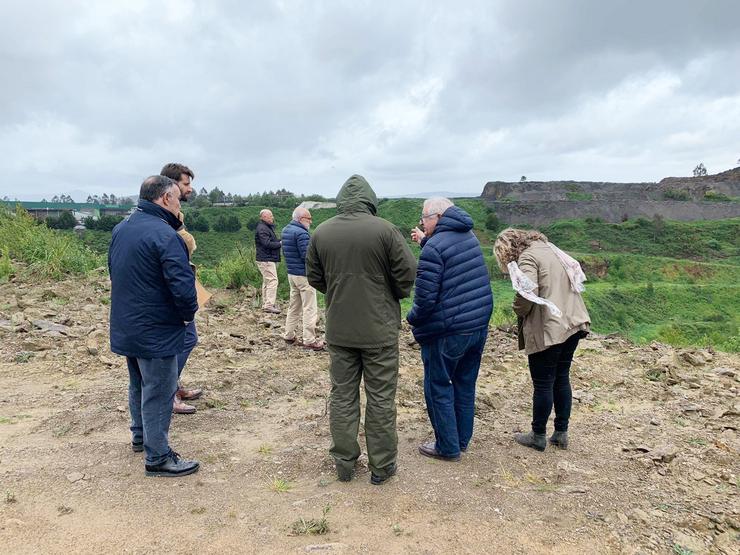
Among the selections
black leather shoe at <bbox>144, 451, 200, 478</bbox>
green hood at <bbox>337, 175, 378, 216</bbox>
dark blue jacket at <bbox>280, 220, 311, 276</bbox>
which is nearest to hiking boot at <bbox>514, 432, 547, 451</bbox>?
green hood at <bbox>337, 175, 378, 216</bbox>

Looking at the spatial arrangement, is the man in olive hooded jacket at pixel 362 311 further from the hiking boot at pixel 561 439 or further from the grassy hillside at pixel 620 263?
the grassy hillside at pixel 620 263

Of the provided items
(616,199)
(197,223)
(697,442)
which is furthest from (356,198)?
(616,199)

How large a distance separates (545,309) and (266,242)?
5.19 metres

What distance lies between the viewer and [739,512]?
9.37ft

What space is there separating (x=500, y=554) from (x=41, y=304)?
292 inches

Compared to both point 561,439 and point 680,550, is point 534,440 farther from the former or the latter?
point 680,550

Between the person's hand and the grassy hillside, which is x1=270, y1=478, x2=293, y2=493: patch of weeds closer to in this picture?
the person's hand

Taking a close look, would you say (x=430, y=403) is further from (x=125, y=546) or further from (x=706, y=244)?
(x=706, y=244)

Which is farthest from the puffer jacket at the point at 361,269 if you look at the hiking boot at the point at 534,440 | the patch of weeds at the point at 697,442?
the patch of weeds at the point at 697,442

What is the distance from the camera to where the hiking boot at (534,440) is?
11.9ft

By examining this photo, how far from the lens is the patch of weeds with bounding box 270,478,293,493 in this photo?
9.96 feet

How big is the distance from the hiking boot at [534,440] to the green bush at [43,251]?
8421 millimetres

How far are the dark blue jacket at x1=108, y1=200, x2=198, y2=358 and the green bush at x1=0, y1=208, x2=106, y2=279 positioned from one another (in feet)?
24.4

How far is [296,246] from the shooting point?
598cm
